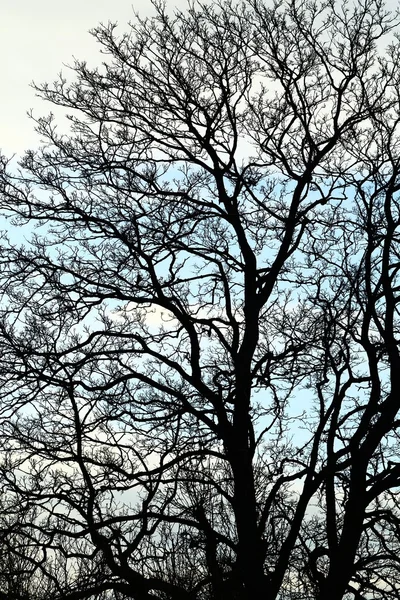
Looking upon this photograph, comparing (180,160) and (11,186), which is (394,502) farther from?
(11,186)

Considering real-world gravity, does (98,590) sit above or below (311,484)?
below

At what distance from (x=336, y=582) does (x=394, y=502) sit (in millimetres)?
2001

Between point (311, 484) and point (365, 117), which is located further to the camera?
point (365, 117)

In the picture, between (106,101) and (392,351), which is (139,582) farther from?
(106,101)

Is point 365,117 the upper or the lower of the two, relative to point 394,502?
upper

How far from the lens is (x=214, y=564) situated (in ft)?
32.2

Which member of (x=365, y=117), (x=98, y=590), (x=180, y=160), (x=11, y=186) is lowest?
(x=98, y=590)

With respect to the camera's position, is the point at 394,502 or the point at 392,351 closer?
the point at 392,351

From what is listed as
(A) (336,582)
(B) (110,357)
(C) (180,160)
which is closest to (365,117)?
(C) (180,160)

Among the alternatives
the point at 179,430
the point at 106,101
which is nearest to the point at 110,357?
the point at 179,430

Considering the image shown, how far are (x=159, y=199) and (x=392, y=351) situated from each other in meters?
3.76

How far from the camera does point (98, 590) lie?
940 cm

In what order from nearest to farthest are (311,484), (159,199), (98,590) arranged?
(98,590) → (311,484) → (159,199)

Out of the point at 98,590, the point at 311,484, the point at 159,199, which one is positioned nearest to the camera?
the point at 98,590
